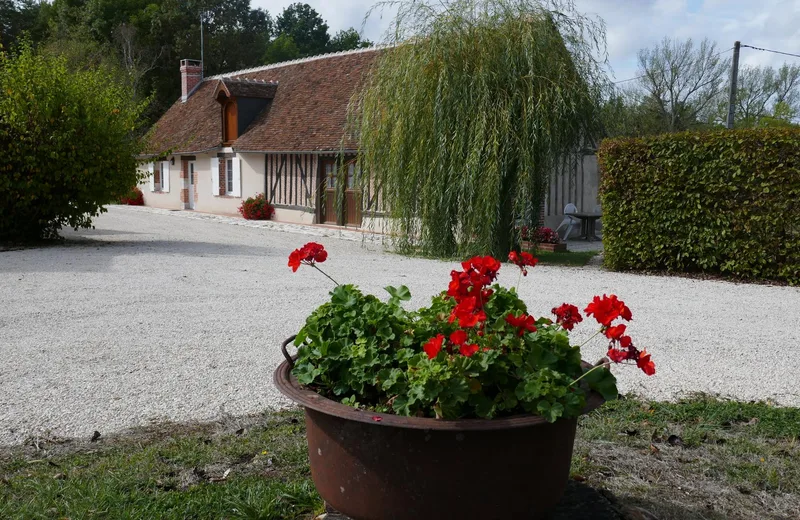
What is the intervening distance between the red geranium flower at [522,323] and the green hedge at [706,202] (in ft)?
29.8

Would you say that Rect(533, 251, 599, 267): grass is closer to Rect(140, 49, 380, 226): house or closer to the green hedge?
the green hedge

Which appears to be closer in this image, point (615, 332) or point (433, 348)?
point (433, 348)

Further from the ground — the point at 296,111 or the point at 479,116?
the point at 296,111

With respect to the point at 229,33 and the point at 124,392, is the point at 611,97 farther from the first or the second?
the point at 229,33

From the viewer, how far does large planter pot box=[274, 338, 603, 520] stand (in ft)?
7.34

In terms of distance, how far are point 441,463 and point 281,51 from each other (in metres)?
49.6

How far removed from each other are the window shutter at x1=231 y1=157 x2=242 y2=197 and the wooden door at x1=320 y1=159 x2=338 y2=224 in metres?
4.37

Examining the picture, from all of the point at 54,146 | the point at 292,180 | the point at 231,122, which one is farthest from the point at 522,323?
the point at 231,122

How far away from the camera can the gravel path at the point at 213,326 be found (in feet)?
15.5

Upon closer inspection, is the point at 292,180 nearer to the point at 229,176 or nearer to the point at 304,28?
the point at 229,176

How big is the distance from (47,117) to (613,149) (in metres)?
9.52

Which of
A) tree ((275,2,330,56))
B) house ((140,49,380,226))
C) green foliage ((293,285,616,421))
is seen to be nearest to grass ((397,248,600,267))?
house ((140,49,380,226))

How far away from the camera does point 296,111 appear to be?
22.2 m

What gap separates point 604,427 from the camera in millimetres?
3980
